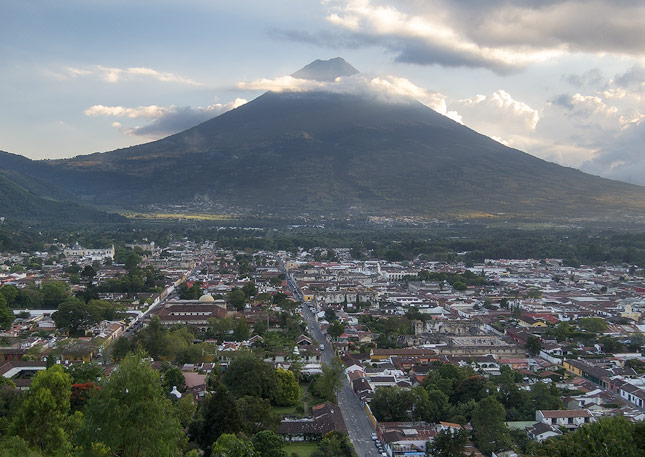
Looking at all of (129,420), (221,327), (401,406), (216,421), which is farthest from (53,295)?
(129,420)

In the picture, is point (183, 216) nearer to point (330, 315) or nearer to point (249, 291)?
point (249, 291)

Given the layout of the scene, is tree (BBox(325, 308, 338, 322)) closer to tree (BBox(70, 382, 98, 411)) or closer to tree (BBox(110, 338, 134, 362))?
tree (BBox(110, 338, 134, 362))

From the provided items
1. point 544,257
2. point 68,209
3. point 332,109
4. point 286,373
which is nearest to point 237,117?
point 332,109

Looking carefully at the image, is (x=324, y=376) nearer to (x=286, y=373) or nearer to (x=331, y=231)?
(x=286, y=373)

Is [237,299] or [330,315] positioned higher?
A: [237,299]

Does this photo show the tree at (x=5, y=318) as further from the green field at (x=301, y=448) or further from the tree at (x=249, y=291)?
the green field at (x=301, y=448)
